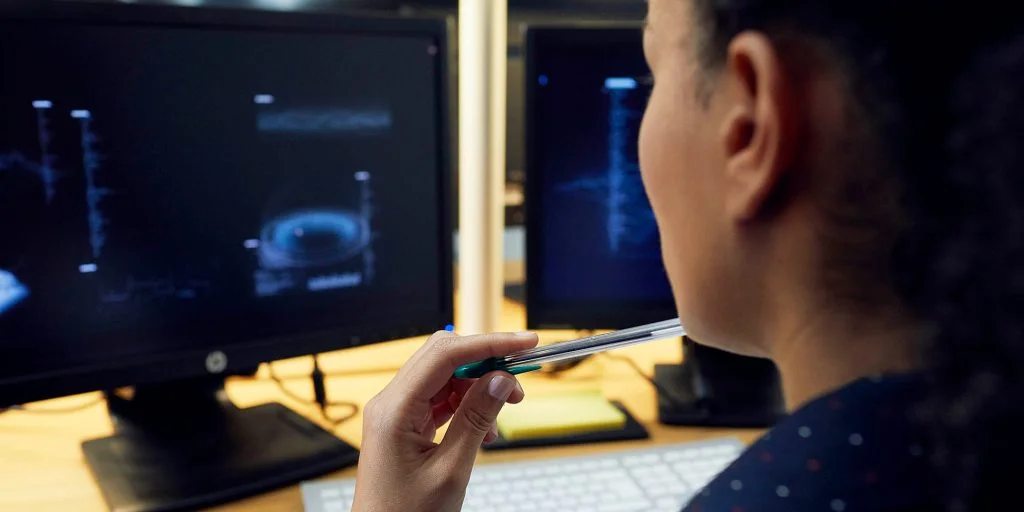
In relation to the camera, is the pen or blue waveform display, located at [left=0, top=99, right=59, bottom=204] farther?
blue waveform display, located at [left=0, top=99, right=59, bottom=204]

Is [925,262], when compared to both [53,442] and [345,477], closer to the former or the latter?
[345,477]

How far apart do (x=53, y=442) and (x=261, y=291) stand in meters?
0.29

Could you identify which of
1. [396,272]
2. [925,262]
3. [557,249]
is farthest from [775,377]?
[925,262]

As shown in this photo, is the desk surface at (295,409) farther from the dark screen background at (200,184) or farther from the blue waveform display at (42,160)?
the blue waveform display at (42,160)

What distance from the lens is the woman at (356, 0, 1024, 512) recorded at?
36 cm

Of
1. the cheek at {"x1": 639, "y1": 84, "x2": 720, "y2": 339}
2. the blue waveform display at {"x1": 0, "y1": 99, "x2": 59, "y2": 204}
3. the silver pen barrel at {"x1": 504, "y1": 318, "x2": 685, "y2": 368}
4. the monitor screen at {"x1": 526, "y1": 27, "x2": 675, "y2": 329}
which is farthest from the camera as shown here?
the monitor screen at {"x1": 526, "y1": 27, "x2": 675, "y2": 329}

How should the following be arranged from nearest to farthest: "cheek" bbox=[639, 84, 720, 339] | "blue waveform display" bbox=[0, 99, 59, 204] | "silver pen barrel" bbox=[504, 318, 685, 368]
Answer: "cheek" bbox=[639, 84, 720, 339] < "silver pen barrel" bbox=[504, 318, 685, 368] < "blue waveform display" bbox=[0, 99, 59, 204]

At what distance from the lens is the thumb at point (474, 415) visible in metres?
0.69

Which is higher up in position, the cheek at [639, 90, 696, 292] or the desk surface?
the cheek at [639, 90, 696, 292]

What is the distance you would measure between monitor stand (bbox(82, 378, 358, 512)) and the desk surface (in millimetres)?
18

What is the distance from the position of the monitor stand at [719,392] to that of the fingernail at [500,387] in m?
0.41

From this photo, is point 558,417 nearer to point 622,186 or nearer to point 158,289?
point 622,186

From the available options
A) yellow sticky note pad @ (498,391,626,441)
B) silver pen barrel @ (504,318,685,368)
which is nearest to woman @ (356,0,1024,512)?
silver pen barrel @ (504,318,685,368)

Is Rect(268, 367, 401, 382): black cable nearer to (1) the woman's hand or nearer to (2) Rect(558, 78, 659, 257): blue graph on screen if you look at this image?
(2) Rect(558, 78, 659, 257): blue graph on screen
